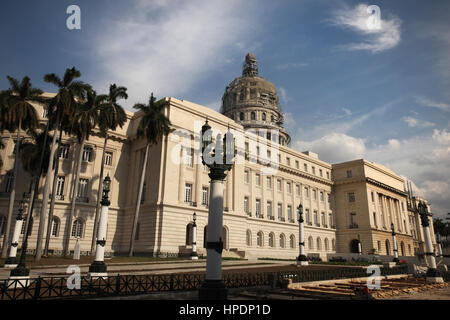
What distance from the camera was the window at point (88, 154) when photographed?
142ft

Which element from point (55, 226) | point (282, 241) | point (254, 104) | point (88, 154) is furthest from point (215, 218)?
point (254, 104)

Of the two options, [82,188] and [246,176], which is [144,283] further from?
[246,176]

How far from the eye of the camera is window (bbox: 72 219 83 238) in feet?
131

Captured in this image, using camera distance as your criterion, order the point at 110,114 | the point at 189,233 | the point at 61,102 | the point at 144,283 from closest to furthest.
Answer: the point at 144,283 < the point at 61,102 < the point at 110,114 < the point at 189,233

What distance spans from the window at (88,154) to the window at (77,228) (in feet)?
26.4

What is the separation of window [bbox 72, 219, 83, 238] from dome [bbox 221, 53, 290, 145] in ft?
172

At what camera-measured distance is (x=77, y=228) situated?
132ft

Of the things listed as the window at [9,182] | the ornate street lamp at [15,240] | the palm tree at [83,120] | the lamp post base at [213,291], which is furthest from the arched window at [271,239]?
the lamp post base at [213,291]

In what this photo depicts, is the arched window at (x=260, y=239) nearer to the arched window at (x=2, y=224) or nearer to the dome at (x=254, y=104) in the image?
the arched window at (x=2, y=224)

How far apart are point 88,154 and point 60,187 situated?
18.1 feet
